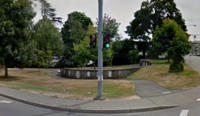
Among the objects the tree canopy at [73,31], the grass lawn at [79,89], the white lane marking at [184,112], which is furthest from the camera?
the tree canopy at [73,31]

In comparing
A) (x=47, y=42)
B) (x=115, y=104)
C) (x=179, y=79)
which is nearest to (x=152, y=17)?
(x=47, y=42)

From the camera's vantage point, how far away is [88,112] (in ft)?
27.0

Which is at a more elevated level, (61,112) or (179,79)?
(179,79)

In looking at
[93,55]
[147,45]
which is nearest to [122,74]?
[93,55]

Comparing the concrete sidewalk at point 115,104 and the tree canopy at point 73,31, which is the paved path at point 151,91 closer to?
the concrete sidewalk at point 115,104

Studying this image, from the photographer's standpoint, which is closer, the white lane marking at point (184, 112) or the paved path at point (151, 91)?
the white lane marking at point (184, 112)

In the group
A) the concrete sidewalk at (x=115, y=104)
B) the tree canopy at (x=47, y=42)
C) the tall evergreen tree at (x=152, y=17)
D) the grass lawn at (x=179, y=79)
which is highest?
the tall evergreen tree at (x=152, y=17)

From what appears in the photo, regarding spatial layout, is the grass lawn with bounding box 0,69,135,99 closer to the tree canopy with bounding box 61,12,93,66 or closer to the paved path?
the paved path

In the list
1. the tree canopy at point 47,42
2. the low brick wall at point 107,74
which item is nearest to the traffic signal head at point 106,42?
the low brick wall at point 107,74

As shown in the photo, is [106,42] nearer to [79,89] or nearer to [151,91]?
[151,91]

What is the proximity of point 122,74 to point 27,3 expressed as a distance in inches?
647

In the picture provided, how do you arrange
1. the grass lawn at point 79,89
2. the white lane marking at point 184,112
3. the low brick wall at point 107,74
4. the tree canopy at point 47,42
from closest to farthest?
the white lane marking at point 184,112, the grass lawn at point 79,89, the low brick wall at point 107,74, the tree canopy at point 47,42

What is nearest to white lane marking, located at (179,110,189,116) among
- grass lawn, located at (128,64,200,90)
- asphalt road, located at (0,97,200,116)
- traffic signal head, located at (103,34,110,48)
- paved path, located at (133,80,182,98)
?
asphalt road, located at (0,97,200,116)

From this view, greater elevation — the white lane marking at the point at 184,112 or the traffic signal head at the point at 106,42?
the traffic signal head at the point at 106,42
